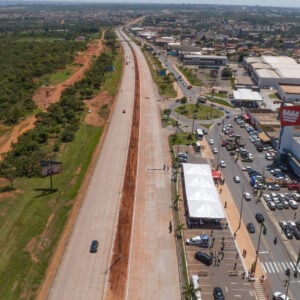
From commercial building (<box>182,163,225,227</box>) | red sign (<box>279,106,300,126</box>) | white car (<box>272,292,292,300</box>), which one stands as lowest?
white car (<box>272,292,292,300</box>)

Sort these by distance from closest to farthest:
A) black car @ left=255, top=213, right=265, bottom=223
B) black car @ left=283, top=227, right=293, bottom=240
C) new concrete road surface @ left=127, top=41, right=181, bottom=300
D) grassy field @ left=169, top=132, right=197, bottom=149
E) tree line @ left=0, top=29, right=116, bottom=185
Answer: new concrete road surface @ left=127, top=41, right=181, bottom=300 → black car @ left=283, top=227, right=293, bottom=240 → black car @ left=255, top=213, right=265, bottom=223 → tree line @ left=0, top=29, right=116, bottom=185 → grassy field @ left=169, top=132, right=197, bottom=149

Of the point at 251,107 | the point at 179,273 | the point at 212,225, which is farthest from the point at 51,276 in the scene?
the point at 251,107

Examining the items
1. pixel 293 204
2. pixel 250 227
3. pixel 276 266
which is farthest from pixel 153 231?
pixel 293 204

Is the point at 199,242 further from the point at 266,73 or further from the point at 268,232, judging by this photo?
the point at 266,73

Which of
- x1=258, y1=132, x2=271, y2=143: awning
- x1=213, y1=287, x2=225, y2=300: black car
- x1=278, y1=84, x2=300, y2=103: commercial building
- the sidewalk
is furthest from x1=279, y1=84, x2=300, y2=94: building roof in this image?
x1=213, y1=287, x2=225, y2=300: black car

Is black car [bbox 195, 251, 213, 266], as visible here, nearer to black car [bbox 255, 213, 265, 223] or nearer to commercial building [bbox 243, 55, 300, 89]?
black car [bbox 255, 213, 265, 223]

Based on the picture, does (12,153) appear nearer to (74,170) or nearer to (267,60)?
(74,170)
